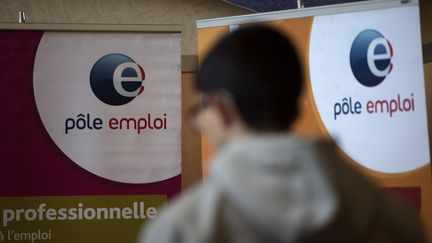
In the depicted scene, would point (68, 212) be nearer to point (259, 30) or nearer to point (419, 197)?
point (419, 197)

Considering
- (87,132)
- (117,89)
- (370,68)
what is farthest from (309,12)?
(87,132)

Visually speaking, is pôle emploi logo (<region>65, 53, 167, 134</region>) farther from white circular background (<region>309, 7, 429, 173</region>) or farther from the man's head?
the man's head

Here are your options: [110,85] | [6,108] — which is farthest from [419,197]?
[6,108]

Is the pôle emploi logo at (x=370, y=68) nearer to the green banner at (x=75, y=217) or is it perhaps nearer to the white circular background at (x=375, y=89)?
the white circular background at (x=375, y=89)

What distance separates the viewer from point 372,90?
313 cm

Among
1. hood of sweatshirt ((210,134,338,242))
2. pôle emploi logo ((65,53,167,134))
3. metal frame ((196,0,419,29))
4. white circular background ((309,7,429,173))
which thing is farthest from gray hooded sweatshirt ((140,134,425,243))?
metal frame ((196,0,419,29))

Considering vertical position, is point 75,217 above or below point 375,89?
below

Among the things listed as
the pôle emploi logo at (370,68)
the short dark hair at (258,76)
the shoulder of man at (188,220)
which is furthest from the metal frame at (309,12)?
the shoulder of man at (188,220)

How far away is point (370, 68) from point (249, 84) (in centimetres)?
248

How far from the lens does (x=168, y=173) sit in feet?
10.3

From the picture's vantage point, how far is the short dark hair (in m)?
0.81

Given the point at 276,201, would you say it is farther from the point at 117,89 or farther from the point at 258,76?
the point at 117,89

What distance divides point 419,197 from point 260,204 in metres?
2.55

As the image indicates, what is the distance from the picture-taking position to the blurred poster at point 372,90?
3.06 metres
